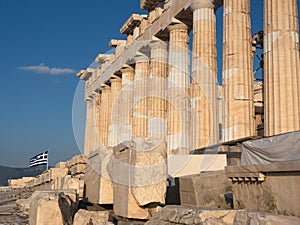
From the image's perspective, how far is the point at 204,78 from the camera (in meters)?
14.9

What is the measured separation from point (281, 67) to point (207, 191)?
4.77 meters

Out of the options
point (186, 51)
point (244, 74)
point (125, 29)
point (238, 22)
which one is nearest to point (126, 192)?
point (244, 74)

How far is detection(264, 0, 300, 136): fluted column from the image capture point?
10.7 metres

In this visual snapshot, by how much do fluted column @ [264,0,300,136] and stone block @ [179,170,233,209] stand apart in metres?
3.32

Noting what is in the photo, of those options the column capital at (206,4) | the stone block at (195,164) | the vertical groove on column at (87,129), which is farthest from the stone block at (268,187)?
the vertical groove on column at (87,129)

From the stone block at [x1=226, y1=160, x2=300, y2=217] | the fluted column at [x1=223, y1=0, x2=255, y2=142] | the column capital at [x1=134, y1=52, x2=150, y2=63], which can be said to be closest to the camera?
the stone block at [x1=226, y1=160, x2=300, y2=217]

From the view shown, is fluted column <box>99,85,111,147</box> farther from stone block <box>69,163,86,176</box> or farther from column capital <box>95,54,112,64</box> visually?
stone block <box>69,163,86,176</box>

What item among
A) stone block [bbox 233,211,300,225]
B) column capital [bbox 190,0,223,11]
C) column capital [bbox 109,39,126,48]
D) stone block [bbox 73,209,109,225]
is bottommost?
stone block [bbox 73,209,109,225]

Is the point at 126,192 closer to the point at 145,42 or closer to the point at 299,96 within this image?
the point at 299,96

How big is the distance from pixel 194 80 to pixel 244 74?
2478mm

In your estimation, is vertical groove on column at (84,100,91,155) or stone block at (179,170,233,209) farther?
vertical groove on column at (84,100,91,155)

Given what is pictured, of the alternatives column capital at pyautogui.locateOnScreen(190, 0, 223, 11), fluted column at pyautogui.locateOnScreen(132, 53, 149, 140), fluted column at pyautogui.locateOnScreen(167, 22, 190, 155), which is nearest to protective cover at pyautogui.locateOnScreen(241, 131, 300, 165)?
column capital at pyautogui.locateOnScreen(190, 0, 223, 11)

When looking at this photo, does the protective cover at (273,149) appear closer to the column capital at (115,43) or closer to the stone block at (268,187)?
the stone block at (268,187)

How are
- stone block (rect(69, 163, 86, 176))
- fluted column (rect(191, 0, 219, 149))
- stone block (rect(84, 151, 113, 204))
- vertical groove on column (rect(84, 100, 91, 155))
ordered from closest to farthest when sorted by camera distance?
stone block (rect(84, 151, 113, 204)), fluted column (rect(191, 0, 219, 149)), stone block (rect(69, 163, 86, 176)), vertical groove on column (rect(84, 100, 91, 155))
